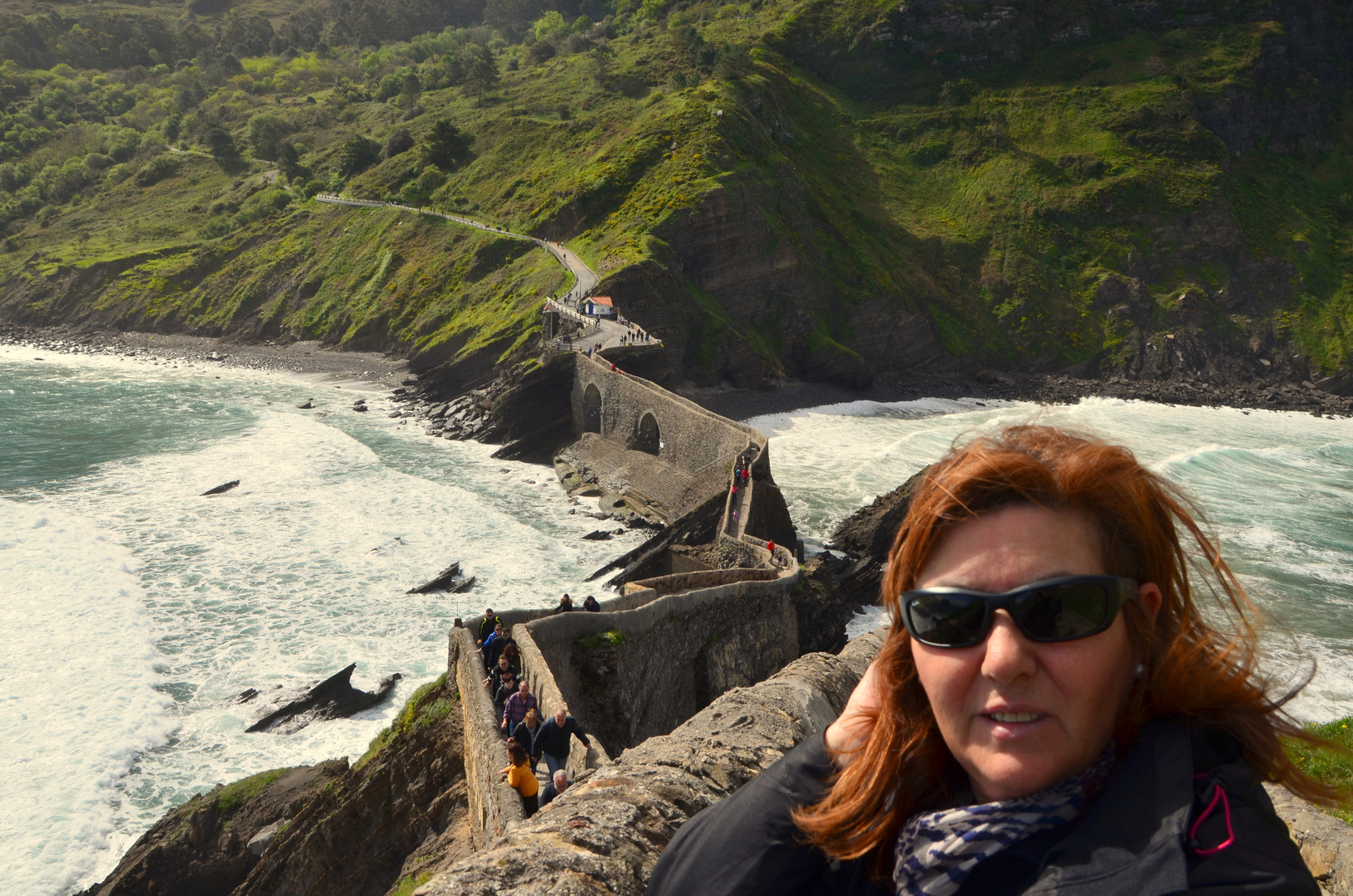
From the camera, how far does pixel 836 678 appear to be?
4.68m

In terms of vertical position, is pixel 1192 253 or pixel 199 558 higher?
pixel 1192 253

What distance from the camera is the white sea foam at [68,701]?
54.2ft

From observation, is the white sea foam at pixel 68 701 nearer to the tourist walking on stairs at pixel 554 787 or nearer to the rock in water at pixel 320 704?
the rock in water at pixel 320 704

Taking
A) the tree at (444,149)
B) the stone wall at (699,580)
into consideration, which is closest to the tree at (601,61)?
the tree at (444,149)

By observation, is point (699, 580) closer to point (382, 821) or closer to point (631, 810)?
point (382, 821)

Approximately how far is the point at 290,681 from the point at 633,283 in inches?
1342

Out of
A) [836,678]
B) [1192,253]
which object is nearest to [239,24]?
[1192,253]

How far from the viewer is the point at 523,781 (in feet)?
27.7

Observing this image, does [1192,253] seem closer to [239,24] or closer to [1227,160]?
[1227,160]

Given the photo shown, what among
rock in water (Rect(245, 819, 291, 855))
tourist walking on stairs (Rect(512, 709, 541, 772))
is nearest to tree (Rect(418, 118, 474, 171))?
rock in water (Rect(245, 819, 291, 855))

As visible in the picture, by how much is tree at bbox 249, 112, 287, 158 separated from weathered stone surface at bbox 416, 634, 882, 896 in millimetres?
114943

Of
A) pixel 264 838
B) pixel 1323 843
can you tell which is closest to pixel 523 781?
pixel 1323 843

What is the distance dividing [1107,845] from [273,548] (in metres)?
33.0

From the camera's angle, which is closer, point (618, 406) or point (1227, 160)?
point (618, 406)
